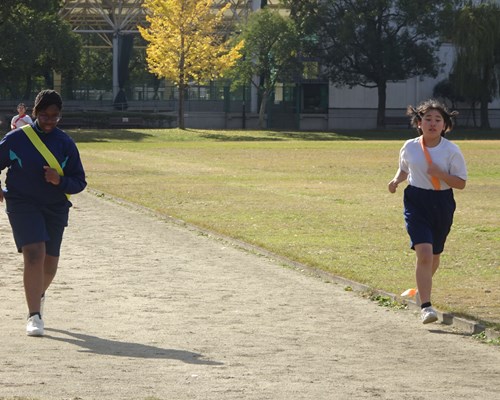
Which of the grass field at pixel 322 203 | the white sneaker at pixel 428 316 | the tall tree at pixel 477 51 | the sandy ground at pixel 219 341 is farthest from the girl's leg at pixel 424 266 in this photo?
the tall tree at pixel 477 51

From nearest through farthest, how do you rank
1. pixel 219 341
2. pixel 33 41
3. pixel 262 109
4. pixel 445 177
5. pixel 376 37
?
pixel 219 341
pixel 445 177
pixel 33 41
pixel 376 37
pixel 262 109

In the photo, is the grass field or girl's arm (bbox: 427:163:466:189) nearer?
girl's arm (bbox: 427:163:466:189)

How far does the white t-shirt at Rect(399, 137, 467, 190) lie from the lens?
34.2 feet

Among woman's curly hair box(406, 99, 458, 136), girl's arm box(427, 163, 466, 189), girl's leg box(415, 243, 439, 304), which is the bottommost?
girl's leg box(415, 243, 439, 304)

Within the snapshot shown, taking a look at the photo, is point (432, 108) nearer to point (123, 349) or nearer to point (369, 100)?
point (123, 349)

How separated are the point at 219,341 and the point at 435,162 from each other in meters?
2.48

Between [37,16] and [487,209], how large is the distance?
175ft

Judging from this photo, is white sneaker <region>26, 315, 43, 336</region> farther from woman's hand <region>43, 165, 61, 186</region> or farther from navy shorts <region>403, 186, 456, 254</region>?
navy shorts <region>403, 186, 456, 254</region>

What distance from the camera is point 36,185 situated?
9.70 m

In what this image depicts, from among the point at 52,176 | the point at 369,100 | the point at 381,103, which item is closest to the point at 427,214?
the point at 52,176

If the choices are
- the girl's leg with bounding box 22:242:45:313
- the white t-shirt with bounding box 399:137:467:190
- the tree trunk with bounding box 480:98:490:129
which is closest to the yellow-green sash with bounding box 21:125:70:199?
the girl's leg with bounding box 22:242:45:313

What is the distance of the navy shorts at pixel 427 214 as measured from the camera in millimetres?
10414

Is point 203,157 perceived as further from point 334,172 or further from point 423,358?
point 423,358

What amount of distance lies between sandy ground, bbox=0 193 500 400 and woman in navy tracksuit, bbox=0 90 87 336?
547 mm
